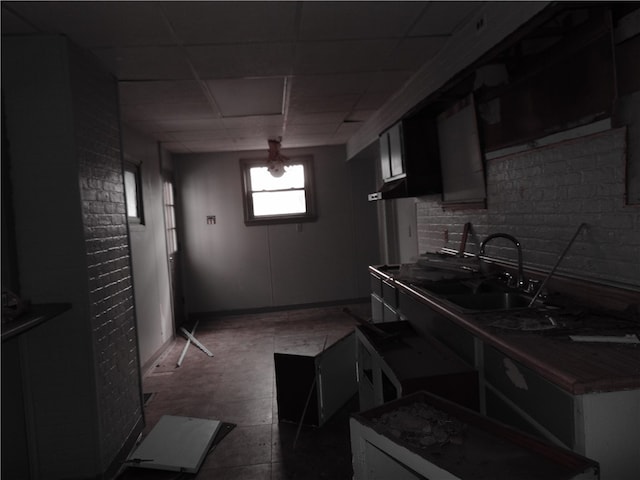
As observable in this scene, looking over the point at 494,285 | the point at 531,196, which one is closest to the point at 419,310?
the point at 494,285

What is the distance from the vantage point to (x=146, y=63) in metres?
3.08

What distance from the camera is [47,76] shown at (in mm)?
2533

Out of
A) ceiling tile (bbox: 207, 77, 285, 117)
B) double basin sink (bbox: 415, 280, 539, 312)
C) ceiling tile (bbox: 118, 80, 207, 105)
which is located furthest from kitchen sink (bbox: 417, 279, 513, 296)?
ceiling tile (bbox: 118, 80, 207, 105)

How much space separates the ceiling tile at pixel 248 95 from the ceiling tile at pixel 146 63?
1.22 ft

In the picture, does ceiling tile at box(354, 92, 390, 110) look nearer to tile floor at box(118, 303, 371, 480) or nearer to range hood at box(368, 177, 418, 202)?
range hood at box(368, 177, 418, 202)

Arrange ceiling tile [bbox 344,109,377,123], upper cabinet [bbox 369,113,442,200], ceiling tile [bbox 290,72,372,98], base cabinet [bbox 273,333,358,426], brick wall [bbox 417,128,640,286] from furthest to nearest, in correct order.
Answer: ceiling tile [bbox 344,109,377,123] → upper cabinet [bbox 369,113,442,200] → ceiling tile [bbox 290,72,372,98] → base cabinet [bbox 273,333,358,426] → brick wall [bbox 417,128,640,286]

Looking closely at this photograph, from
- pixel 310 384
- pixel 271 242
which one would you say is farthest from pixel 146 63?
pixel 271 242

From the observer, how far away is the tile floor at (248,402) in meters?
2.71

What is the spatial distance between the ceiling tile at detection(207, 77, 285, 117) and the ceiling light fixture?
1449 millimetres

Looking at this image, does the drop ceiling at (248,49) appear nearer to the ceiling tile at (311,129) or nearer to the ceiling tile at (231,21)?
the ceiling tile at (231,21)

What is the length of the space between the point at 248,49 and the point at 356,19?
78 cm

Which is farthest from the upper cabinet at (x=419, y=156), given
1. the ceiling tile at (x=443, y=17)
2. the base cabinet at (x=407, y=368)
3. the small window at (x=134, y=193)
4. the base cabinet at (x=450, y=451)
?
the small window at (x=134, y=193)

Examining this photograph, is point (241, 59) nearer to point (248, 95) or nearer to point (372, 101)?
point (248, 95)

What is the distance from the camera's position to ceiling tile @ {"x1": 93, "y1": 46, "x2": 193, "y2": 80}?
286cm
